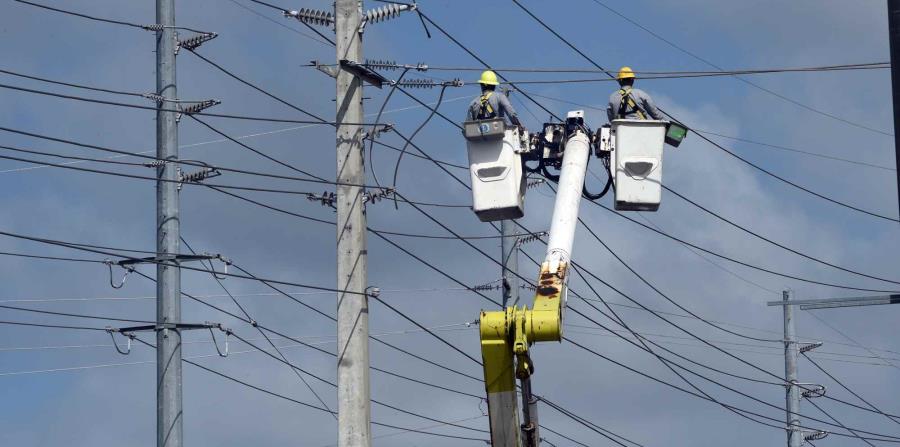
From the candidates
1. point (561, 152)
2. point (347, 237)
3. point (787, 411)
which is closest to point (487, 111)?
point (561, 152)

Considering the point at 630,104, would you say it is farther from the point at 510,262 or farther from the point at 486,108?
the point at 510,262

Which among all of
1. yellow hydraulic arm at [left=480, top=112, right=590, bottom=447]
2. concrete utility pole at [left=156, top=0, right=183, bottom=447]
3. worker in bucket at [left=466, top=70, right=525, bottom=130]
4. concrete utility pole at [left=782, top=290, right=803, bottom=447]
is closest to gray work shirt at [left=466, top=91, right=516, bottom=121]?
worker in bucket at [left=466, top=70, right=525, bottom=130]

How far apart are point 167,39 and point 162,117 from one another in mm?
1564

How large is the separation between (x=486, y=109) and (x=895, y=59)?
783cm

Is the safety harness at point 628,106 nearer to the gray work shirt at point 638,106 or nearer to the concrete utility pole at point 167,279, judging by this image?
the gray work shirt at point 638,106

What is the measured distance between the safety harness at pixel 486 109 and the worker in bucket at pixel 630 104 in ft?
5.49

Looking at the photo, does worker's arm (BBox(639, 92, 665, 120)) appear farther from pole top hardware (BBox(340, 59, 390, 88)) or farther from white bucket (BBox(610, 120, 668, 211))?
pole top hardware (BBox(340, 59, 390, 88))

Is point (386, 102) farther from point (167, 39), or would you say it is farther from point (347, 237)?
point (167, 39)

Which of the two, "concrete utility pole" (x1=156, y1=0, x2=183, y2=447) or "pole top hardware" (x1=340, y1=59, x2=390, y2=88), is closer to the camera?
"pole top hardware" (x1=340, y1=59, x2=390, y2=88)

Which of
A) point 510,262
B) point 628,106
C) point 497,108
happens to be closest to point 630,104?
point 628,106

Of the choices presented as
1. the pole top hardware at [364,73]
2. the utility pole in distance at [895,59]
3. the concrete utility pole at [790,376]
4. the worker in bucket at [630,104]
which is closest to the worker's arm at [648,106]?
the worker in bucket at [630,104]

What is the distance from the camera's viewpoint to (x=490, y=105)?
21125mm

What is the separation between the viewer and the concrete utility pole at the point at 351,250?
20.3 m

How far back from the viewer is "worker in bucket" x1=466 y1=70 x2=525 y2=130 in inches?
832
